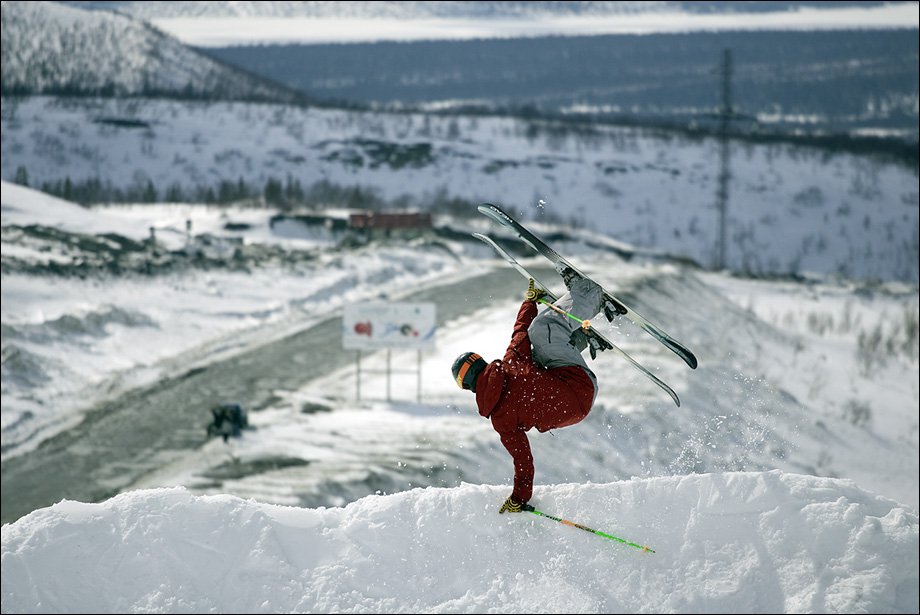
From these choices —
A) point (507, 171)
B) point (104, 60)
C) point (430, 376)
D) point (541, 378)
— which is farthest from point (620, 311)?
point (104, 60)

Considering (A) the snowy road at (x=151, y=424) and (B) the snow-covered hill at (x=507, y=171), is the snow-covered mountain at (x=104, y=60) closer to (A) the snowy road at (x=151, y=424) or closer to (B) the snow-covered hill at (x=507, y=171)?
(B) the snow-covered hill at (x=507, y=171)

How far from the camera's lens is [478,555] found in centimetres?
711

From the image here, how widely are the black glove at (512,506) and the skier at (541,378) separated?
0.18 feet

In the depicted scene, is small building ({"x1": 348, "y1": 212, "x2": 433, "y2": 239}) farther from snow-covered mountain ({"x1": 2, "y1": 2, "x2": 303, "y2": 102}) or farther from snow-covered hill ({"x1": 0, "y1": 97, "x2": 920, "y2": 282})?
snow-covered mountain ({"x1": 2, "y1": 2, "x2": 303, "y2": 102})

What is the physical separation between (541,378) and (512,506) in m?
0.84

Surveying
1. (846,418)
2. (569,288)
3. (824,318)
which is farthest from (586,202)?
(569,288)

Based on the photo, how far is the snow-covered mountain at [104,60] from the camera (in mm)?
140125

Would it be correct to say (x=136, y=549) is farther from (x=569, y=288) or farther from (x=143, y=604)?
(x=569, y=288)

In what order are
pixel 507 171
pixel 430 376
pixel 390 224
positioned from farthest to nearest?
pixel 507 171, pixel 390 224, pixel 430 376

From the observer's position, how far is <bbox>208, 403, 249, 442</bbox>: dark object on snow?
22.4 meters

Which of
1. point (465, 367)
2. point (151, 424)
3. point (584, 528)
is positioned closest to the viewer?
point (584, 528)

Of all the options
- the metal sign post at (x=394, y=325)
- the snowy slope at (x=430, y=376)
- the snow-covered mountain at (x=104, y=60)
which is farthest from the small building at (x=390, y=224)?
the snow-covered mountain at (x=104, y=60)

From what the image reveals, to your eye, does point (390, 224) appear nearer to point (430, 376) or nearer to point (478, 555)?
point (430, 376)

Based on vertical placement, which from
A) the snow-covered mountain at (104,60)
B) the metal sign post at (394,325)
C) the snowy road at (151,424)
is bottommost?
the snowy road at (151,424)
